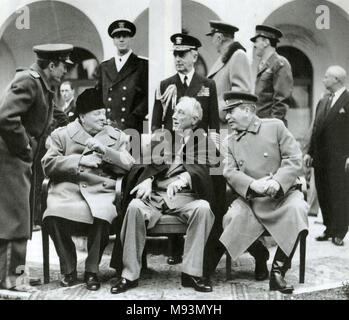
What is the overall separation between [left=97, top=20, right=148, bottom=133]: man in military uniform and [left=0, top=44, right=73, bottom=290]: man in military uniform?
0.97 meters

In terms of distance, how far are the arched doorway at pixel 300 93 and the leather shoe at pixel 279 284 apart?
506cm

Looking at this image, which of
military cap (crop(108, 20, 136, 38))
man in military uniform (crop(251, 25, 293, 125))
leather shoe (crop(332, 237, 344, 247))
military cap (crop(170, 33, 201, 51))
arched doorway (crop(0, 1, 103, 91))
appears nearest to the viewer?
military cap (crop(170, 33, 201, 51))

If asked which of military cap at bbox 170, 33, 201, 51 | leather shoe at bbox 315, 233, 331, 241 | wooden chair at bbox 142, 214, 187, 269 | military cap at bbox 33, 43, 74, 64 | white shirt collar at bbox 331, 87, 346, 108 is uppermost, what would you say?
military cap at bbox 170, 33, 201, 51

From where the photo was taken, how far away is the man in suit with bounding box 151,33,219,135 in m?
5.10

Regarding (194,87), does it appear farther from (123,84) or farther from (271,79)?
(271,79)

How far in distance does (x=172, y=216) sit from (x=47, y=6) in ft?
11.9

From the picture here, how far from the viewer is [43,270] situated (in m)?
4.80

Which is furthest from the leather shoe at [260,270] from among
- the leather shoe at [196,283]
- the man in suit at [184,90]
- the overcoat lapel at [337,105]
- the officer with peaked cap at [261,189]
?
the overcoat lapel at [337,105]

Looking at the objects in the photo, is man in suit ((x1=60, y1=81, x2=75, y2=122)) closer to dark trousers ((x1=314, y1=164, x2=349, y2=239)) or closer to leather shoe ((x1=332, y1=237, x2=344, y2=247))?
dark trousers ((x1=314, y1=164, x2=349, y2=239))

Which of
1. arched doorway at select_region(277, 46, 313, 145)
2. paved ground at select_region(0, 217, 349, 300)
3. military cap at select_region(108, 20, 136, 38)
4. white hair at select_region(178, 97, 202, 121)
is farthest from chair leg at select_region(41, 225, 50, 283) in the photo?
arched doorway at select_region(277, 46, 313, 145)
